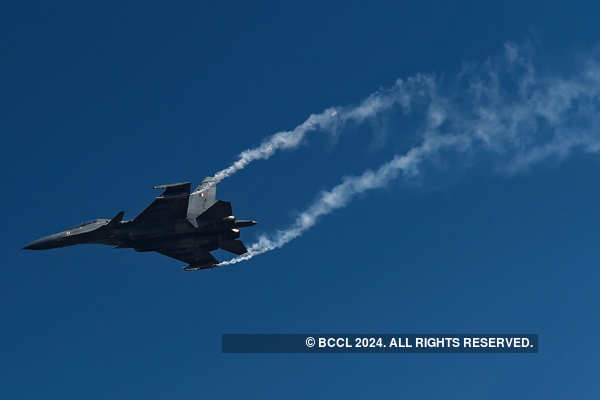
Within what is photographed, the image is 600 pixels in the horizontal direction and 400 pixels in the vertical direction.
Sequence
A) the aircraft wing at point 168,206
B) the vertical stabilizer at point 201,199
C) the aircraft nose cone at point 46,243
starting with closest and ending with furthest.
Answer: the aircraft wing at point 168,206
the vertical stabilizer at point 201,199
the aircraft nose cone at point 46,243

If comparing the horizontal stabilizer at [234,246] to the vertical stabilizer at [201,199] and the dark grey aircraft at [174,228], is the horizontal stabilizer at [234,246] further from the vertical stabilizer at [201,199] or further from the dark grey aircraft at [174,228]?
the vertical stabilizer at [201,199]

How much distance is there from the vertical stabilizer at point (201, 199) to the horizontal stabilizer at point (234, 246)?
3978mm

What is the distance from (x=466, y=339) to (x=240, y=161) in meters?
24.0

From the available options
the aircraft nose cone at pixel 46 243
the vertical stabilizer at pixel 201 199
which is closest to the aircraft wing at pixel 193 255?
the vertical stabilizer at pixel 201 199

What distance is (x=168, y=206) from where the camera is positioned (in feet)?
192

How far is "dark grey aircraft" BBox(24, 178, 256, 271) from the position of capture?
58.5m

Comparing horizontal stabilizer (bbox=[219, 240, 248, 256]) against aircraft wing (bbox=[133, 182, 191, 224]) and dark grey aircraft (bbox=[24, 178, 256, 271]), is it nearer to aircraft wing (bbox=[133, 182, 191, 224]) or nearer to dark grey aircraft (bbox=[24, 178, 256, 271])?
dark grey aircraft (bbox=[24, 178, 256, 271])

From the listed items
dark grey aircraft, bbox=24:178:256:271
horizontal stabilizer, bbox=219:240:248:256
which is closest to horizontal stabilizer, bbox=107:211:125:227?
dark grey aircraft, bbox=24:178:256:271

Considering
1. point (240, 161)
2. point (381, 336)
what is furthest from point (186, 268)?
point (381, 336)

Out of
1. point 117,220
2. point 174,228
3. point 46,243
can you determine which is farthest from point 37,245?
point 174,228

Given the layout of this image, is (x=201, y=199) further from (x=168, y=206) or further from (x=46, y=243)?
(x=46, y=243)

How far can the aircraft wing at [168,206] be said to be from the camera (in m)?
58.1

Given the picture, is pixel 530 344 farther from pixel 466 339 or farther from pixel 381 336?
pixel 381 336

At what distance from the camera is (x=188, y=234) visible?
60375 millimetres
